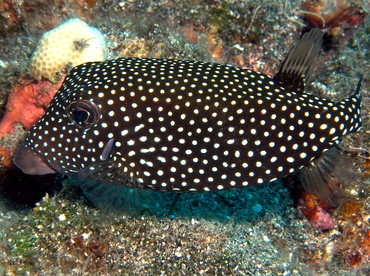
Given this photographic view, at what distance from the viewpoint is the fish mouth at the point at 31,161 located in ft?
11.5

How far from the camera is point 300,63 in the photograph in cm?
376

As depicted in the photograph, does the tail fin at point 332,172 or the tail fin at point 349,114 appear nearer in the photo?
the tail fin at point 349,114

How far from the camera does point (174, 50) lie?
18.3 feet

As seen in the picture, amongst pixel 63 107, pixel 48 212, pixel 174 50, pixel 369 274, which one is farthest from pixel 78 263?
pixel 369 274

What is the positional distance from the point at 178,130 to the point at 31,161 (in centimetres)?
178

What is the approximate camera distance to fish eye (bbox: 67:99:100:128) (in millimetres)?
3129

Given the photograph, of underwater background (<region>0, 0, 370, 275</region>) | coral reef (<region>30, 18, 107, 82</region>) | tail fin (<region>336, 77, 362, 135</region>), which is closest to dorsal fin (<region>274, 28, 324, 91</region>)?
tail fin (<region>336, 77, 362, 135</region>)

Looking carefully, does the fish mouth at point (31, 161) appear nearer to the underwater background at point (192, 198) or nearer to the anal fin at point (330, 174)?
the underwater background at point (192, 198)

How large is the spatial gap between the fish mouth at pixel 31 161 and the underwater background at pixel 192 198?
79cm

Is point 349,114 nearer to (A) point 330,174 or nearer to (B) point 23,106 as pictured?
(A) point 330,174

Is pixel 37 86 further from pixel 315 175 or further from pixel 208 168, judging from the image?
pixel 315 175

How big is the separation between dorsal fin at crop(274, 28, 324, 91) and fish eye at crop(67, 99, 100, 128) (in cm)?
221

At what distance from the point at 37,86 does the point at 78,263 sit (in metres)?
2.98

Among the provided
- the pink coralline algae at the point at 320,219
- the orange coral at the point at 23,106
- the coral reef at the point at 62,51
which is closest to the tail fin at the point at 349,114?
the pink coralline algae at the point at 320,219
